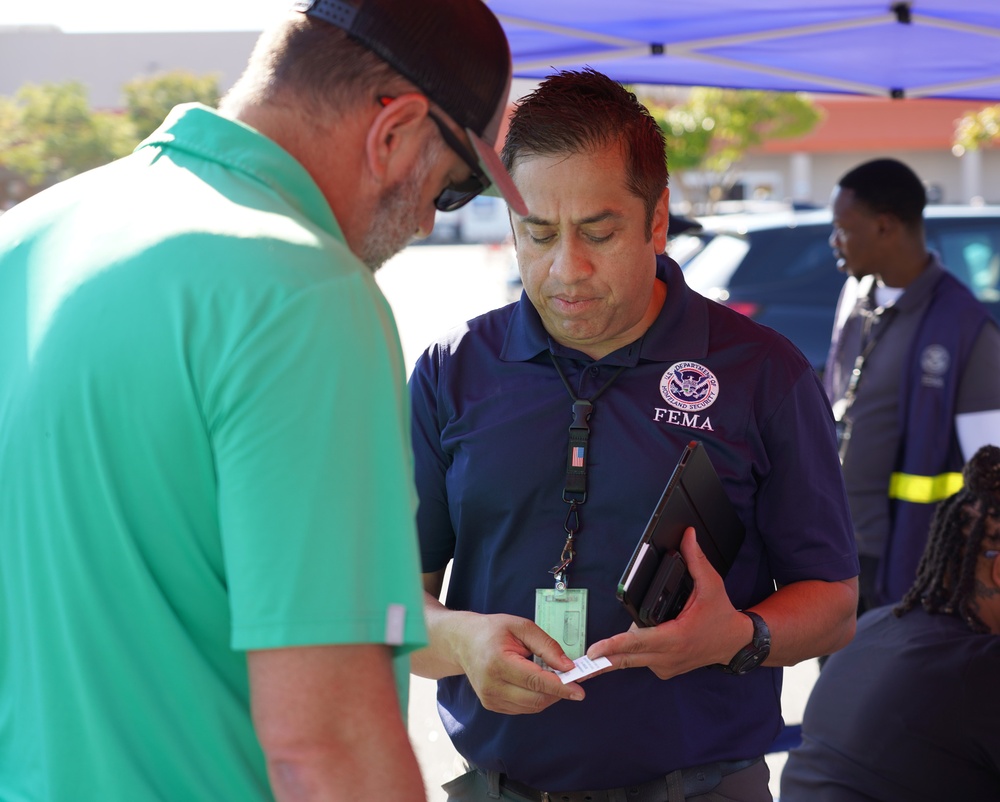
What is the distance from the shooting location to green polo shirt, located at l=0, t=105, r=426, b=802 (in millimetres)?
988

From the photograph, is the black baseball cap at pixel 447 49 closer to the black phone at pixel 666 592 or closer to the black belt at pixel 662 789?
the black phone at pixel 666 592

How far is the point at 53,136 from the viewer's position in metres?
20.9

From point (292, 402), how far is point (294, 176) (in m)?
0.27

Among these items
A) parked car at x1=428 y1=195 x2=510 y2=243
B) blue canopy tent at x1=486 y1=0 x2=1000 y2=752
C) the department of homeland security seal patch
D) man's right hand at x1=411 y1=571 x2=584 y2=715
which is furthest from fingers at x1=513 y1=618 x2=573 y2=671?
parked car at x1=428 y1=195 x2=510 y2=243

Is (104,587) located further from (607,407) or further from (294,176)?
(607,407)

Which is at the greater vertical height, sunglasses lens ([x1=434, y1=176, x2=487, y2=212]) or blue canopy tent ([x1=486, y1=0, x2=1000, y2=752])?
blue canopy tent ([x1=486, y1=0, x2=1000, y2=752])

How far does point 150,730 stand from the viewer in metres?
1.08

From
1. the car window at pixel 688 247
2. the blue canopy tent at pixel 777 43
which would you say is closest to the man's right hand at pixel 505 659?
the blue canopy tent at pixel 777 43

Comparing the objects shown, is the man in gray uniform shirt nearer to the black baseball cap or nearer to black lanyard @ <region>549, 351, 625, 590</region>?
black lanyard @ <region>549, 351, 625, 590</region>

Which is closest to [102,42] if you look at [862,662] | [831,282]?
[831,282]

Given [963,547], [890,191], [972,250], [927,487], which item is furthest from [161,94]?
[963,547]

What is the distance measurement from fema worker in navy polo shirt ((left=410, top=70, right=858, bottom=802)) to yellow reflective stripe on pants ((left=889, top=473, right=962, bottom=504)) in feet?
6.34

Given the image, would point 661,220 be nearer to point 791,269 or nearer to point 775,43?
point 775,43

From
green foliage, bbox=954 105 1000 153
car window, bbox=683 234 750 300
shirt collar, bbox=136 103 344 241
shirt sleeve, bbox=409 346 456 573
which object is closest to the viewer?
shirt collar, bbox=136 103 344 241
